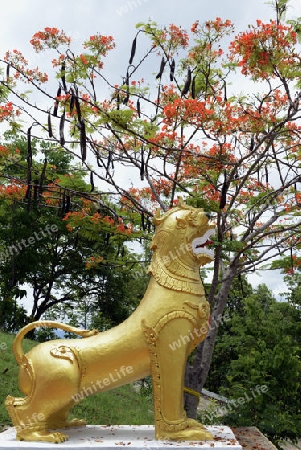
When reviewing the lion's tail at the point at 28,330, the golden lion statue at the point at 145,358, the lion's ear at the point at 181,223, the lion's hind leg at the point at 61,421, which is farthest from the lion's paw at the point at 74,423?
the lion's ear at the point at 181,223

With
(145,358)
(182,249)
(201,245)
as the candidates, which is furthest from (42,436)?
(201,245)

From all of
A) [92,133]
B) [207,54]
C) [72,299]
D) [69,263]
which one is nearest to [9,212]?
[69,263]

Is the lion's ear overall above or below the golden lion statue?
above

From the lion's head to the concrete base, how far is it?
1.59m

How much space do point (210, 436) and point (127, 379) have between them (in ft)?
3.46

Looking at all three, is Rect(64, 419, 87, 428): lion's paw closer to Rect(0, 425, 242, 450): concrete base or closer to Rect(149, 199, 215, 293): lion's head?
Rect(0, 425, 242, 450): concrete base

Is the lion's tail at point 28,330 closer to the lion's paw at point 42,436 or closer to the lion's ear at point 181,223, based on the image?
the lion's paw at point 42,436

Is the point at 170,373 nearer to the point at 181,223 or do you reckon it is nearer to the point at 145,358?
the point at 145,358

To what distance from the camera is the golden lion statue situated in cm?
511

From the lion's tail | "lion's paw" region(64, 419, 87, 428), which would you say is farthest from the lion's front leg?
"lion's paw" region(64, 419, 87, 428)

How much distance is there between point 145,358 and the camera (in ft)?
17.1

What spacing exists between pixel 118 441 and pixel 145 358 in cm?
90

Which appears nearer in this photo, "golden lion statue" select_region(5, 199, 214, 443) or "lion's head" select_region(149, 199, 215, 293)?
"golden lion statue" select_region(5, 199, 214, 443)

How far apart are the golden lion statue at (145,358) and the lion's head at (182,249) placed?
11 mm
